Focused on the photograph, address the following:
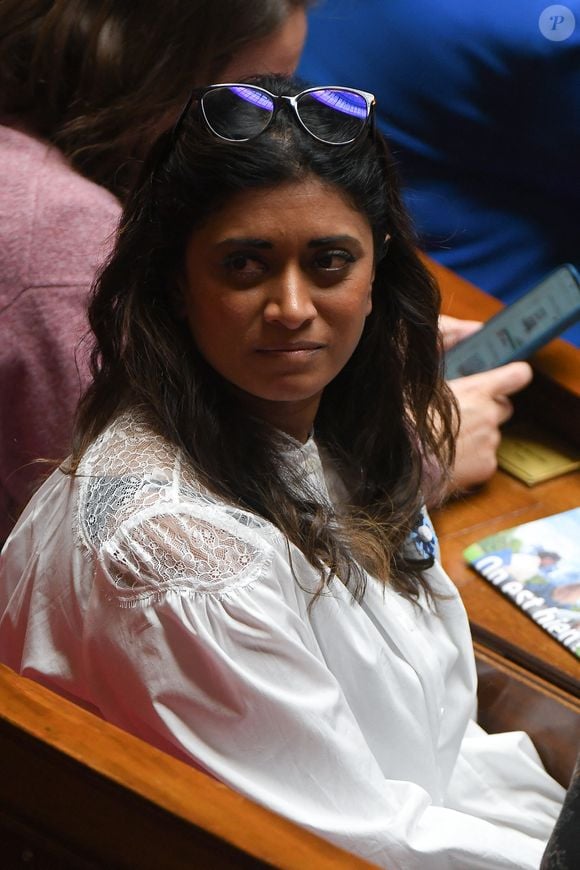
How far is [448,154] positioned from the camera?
83.0 inches

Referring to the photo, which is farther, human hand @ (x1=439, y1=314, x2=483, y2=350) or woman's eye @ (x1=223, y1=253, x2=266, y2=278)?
human hand @ (x1=439, y1=314, x2=483, y2=350)

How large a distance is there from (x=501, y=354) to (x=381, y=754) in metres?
0.66

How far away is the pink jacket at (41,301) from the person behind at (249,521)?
0.23 metres

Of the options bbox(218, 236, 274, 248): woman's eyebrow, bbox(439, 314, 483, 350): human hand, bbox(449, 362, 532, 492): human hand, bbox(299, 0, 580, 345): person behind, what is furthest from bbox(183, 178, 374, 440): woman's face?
bbox(299, 0, 580, 345): person behind

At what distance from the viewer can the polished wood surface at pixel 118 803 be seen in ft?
2.18

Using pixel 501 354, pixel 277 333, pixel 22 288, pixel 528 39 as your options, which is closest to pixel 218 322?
pixel 277 333

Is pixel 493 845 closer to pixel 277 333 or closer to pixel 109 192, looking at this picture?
pixel 277 333

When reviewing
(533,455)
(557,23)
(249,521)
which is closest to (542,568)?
(533,455)

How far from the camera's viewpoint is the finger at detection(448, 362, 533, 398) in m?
1.46

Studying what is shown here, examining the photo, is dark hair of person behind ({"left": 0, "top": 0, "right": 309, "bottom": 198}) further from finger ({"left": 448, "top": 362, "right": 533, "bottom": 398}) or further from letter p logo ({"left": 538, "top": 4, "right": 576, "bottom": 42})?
letter p logo ({"left": 538, "top": 4, "right": 576, "bottom": 42})

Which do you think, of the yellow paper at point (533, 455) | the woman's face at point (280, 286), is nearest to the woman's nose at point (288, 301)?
the woman's face at point (280, 286)

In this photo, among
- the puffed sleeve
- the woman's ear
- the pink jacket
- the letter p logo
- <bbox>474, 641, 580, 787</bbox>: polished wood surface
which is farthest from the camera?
the letter p logo

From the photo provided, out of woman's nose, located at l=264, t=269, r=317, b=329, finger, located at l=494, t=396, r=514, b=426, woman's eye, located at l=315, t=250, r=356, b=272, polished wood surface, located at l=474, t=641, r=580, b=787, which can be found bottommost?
polished wood surface, located at l=474, t=641, r=580, b=787

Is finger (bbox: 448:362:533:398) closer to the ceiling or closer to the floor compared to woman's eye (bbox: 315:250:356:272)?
closer to the floor
